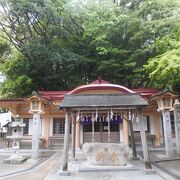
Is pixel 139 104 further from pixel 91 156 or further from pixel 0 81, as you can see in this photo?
pixel 0 81

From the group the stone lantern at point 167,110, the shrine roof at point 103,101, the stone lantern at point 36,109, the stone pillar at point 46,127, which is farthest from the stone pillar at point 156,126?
the shrine roof at point 103,101

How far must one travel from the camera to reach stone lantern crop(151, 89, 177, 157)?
1352 centimetres

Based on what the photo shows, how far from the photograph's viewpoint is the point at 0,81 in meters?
24.8

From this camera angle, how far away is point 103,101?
9.22 meters

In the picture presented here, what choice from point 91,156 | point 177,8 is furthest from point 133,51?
point 91,156

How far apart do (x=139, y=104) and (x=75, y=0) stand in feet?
42.5

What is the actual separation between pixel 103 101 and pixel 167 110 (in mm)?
6115

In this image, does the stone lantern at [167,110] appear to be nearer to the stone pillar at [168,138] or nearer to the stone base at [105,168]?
the stone pillar at [168,138]

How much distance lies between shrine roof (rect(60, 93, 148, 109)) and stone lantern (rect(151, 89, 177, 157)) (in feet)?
15.0

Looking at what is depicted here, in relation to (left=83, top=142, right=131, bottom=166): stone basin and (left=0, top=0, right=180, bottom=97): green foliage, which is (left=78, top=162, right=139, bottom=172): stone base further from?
(left=0, top=0, right=180, bottom=97): green foliage

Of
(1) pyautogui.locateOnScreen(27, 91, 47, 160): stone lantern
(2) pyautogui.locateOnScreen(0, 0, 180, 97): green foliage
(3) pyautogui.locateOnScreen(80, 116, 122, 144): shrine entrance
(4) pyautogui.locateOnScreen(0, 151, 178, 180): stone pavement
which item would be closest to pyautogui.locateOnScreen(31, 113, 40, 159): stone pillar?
(1) pyautogui.locateOnScreen(27, 91, 47, 160): stone lantern

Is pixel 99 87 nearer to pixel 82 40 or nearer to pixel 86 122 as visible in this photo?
pixel 86 122

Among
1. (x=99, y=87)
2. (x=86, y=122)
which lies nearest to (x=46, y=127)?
(x=86, y=122)

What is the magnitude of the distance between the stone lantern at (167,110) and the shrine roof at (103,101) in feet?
15.0
